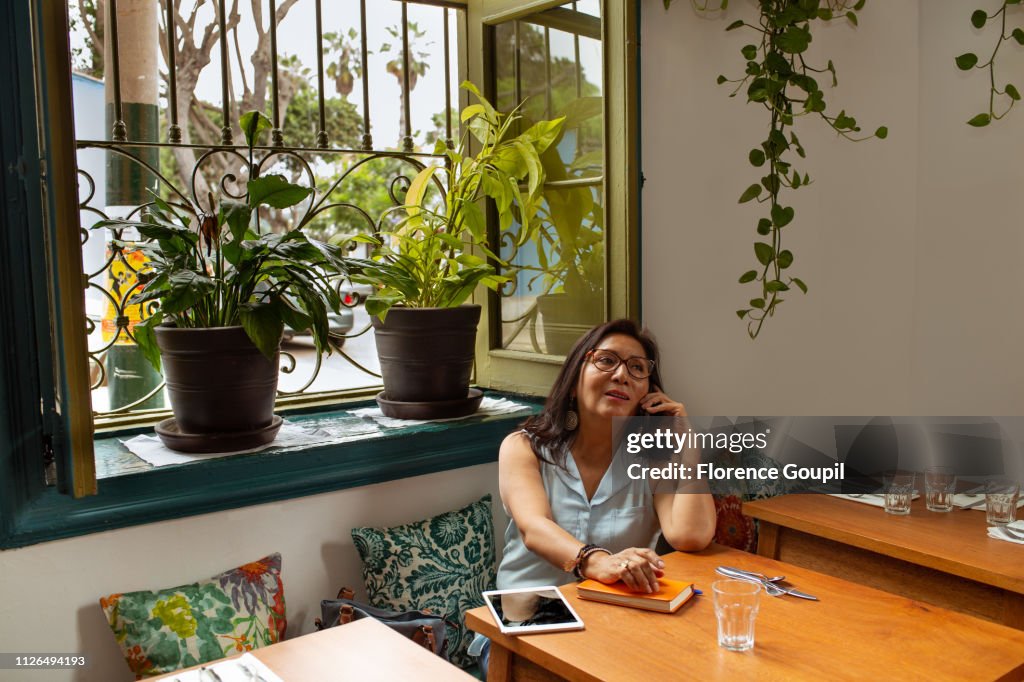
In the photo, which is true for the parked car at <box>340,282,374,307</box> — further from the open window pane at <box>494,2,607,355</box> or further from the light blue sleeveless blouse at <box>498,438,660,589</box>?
the light blue sleeveless blouse at <box>498,438,660,589</box>

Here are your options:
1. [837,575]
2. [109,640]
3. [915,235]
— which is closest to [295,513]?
[109,640]

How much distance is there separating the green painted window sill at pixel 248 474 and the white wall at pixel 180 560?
0.10ft

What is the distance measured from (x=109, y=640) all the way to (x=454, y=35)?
196 cm

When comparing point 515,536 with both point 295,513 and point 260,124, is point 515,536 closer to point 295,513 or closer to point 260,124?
point 295,513

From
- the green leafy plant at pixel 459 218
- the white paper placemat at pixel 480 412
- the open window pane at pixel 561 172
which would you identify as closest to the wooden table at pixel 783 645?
the white paper placemat at pixel 480 412

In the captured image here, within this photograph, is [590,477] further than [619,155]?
No

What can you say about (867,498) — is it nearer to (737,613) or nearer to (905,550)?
(905,550)

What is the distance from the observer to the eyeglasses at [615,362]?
2.14 meters

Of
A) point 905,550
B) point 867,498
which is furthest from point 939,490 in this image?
point 905,550

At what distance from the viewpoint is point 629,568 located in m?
1.64

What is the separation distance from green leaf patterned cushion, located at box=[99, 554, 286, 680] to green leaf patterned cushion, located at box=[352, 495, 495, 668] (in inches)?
9.8

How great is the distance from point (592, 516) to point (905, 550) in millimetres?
663

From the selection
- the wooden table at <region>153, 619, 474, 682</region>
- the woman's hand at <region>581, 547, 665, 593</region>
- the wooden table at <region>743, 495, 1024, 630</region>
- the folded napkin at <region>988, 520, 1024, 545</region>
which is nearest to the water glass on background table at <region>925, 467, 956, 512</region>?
the wooden table at <region>743, 495, 1024, 630</region>

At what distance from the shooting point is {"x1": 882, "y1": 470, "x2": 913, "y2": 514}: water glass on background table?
2.18 meters
